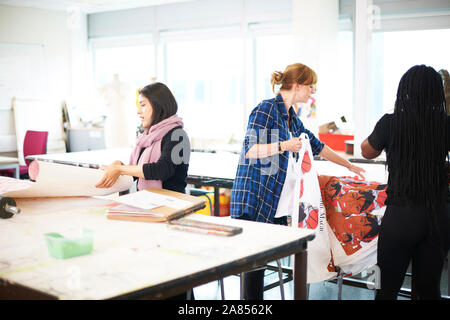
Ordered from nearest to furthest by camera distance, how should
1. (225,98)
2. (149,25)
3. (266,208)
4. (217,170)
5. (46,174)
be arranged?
(46,174) → (266,208) → (217,170) → (225,98) → (149,25)

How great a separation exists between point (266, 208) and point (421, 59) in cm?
377

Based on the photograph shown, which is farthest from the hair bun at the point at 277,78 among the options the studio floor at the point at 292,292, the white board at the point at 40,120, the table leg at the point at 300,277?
the white board at the point at 40,120

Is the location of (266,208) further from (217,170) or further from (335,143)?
(335,143)

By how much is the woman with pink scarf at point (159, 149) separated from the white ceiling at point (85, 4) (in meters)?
5.54

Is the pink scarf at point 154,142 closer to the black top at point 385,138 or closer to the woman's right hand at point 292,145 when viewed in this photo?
the woman's right hand at point 292,145

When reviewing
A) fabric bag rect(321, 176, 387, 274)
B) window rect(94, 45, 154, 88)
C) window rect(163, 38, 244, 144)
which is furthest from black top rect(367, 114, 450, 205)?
window rect(94, 45, 154, 88)

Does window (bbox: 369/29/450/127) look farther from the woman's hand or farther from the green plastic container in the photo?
the green plastic container

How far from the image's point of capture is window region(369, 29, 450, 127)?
18.1 ft

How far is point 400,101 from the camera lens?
2021 mm

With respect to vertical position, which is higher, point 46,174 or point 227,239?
point 46,174

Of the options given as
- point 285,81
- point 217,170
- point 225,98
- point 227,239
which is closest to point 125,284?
point 227,239

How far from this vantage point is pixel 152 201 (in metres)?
2.13

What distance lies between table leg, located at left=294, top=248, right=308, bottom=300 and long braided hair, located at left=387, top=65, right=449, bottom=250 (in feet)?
1.64

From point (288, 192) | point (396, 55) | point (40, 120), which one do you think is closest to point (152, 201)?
point (288, 192)
